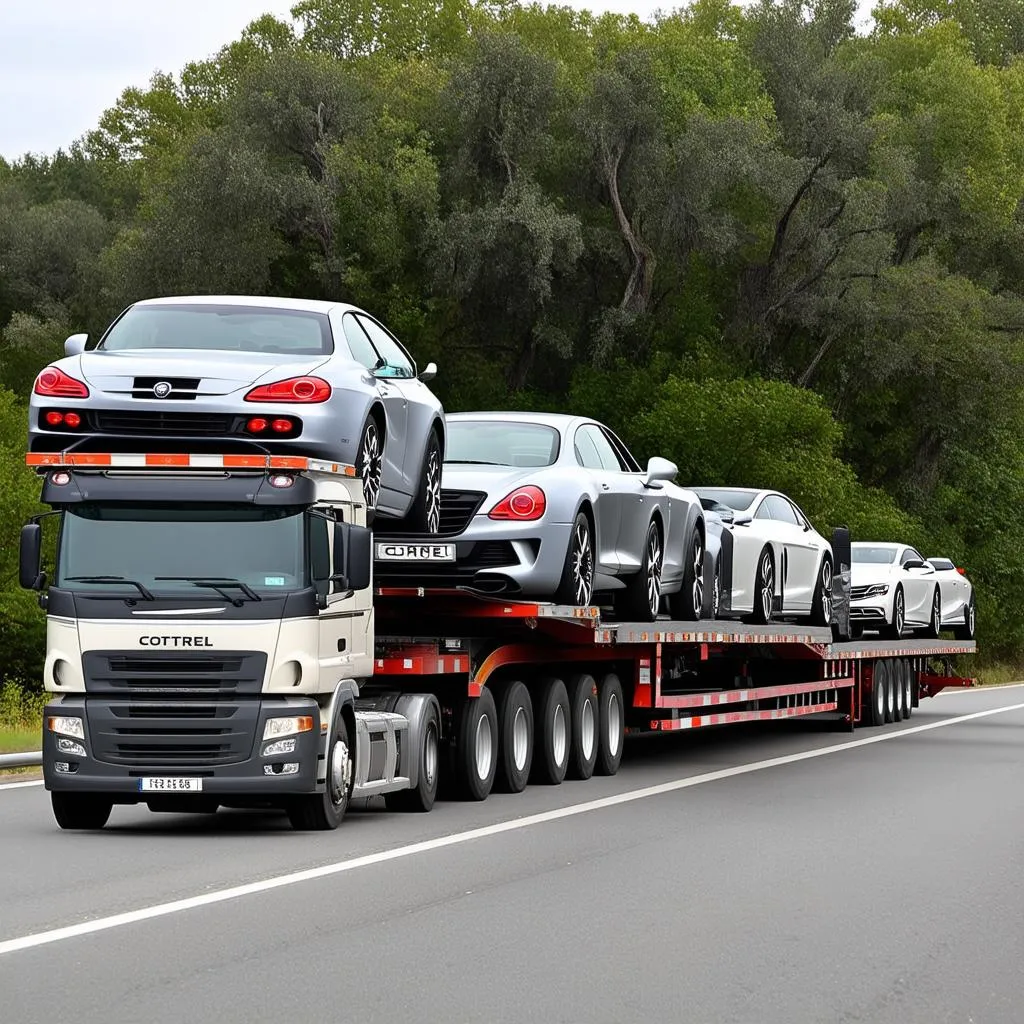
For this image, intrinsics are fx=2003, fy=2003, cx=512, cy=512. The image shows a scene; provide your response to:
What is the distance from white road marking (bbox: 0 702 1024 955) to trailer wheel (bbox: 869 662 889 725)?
18.5 feet

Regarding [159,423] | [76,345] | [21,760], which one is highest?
[76,345]

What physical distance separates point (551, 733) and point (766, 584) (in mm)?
5231

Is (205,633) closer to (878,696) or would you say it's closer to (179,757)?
(179,757)

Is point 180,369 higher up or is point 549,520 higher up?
point 180,369

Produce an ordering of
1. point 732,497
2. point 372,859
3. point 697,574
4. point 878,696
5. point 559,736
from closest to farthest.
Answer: point 372,859 → point 559,736 → point 697,574 → point 732,497 → point 878,696

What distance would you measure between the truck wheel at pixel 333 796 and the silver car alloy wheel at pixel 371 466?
4.82ft

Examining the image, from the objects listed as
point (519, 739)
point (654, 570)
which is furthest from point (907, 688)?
point (519, 739)

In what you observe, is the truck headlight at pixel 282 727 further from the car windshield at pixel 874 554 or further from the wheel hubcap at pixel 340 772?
the car windshield at pixel 874 554

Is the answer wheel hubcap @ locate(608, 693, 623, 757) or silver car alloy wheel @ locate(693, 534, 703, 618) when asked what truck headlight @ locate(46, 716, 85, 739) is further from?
silver car alloy wheel @ locate(693, 534, 703, 618)

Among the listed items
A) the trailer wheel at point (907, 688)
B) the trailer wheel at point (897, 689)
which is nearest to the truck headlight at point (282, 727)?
the trailer wheel at point (897, 689)

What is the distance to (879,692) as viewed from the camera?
1084 inches

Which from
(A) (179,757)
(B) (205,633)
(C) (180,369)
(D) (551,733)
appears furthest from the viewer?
(D) (551,733)

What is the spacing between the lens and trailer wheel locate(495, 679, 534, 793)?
16156 mm

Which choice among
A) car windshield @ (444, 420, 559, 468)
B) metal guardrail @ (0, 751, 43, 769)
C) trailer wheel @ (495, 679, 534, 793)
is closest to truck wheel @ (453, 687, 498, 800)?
trailer wheel @ (495, 679, 534, 793)
